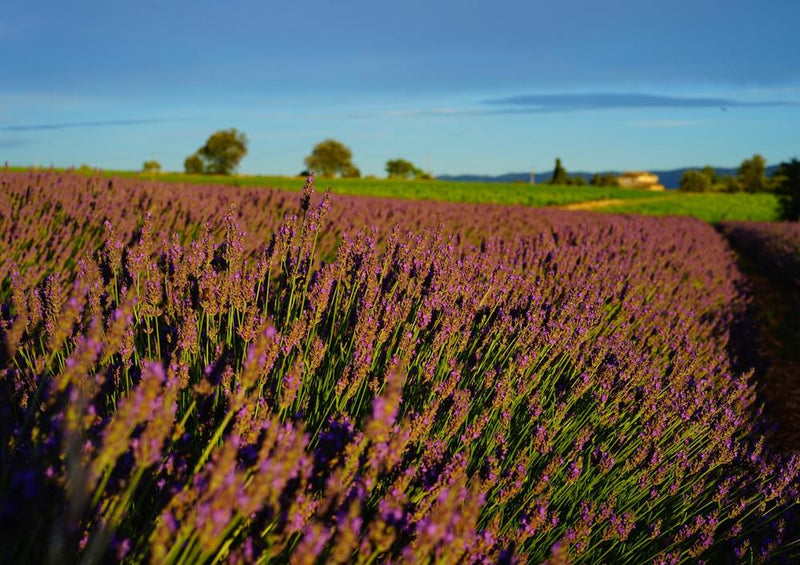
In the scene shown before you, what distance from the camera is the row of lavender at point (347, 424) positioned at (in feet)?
2.93

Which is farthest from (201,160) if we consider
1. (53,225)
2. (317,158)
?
(53,225)

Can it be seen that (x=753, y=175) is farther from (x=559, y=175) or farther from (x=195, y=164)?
(x=195, y=164)

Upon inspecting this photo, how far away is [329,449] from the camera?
1346 mm

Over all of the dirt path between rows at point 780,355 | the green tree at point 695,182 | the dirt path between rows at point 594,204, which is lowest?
the dirt path between rows at point 780,355

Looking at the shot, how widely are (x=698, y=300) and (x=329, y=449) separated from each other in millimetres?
5384

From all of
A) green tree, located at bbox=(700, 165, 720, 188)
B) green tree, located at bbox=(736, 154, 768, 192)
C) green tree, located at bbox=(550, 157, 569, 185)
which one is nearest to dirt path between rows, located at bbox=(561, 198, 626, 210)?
green tree, located at bbox=(550, 157, 569, 185)

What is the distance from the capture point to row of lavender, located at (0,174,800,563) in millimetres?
893

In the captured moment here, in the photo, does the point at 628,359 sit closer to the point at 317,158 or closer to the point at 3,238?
the point at 3,238

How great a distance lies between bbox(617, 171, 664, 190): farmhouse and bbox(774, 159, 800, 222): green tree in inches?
3278

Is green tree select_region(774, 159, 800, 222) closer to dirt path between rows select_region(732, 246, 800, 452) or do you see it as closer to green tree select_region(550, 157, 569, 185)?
dirt path between rows select_region(732, 246, 800, 452)

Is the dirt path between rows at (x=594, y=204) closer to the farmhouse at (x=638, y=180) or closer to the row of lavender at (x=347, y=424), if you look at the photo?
the row of lavender at (x=347, y=424)

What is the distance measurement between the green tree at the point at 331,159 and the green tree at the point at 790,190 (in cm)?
5851

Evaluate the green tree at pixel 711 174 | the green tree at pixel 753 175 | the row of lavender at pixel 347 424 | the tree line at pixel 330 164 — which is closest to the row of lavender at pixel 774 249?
the row of lavender at pixel 347 424

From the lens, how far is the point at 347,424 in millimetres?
1276
